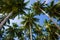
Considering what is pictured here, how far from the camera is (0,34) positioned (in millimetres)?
47781

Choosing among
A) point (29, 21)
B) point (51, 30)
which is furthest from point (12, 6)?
point (51, 30)

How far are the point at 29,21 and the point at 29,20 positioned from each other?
24cm

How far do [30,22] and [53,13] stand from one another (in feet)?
22.1

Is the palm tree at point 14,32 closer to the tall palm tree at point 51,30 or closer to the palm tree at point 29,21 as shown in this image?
the palm tree at point 29,21

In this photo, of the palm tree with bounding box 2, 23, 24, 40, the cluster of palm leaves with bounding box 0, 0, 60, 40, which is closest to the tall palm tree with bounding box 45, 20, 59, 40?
the cluster of palm leaves with bounding box 0, 0, 60, 40

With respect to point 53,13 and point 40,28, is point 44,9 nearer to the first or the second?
point 53,13

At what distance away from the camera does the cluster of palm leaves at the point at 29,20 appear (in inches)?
1313

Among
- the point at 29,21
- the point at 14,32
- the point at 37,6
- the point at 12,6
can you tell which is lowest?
the point at 14,32

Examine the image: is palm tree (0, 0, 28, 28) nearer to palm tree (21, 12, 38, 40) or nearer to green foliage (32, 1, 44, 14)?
green foliage (32, 1, 44, 14)

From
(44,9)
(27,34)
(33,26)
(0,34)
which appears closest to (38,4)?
(44,9)

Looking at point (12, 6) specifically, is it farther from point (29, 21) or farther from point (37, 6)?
point (29, 21)

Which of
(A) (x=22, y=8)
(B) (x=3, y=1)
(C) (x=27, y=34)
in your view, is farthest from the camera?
(C) (x=27, y=34)

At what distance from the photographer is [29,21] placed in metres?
41.5

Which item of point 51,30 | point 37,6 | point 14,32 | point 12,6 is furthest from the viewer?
point 14,32
